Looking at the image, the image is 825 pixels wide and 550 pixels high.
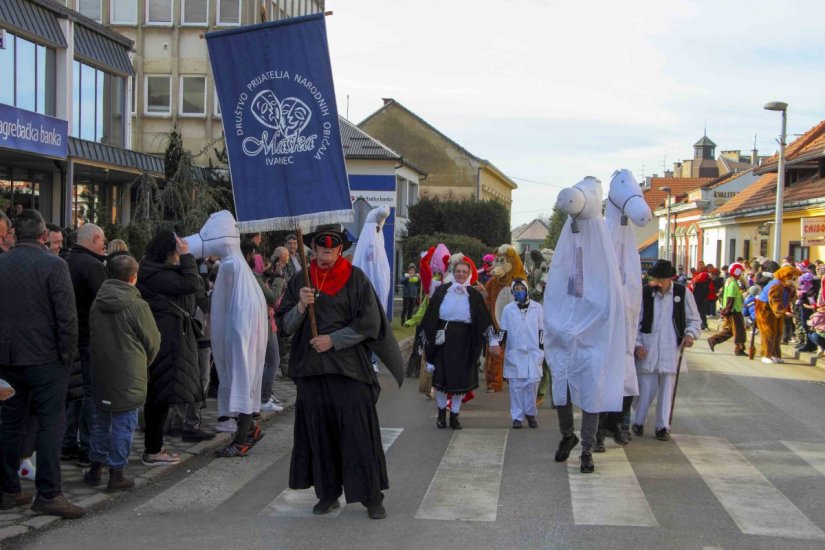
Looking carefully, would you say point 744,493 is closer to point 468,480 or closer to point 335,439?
point 468,480

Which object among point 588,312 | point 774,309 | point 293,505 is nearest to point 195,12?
point 774,309

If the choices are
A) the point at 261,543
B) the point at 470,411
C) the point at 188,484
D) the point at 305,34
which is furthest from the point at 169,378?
the point at 470,411

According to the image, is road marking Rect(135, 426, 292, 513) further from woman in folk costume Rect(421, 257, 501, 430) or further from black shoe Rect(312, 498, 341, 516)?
woman in folk costume Rect(421, 257, 501, 430)

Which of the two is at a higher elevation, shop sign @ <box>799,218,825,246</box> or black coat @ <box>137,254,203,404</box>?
shop sign @ <box>799,218,825,246</box>

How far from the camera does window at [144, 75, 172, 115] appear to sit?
38469mm

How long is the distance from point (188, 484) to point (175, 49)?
33.2 meters

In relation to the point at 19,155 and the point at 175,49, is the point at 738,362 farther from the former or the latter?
the point at 175,49

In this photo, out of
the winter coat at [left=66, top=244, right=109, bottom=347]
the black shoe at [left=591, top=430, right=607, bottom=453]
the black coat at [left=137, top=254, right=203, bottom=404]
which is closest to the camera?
the winter coat at [left=66, top=244, right=109, bottom=347]

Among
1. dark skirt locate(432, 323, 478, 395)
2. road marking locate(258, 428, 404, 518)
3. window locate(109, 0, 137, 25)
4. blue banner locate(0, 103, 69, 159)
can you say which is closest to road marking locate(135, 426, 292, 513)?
road marking locate(258, 428, 404, 518)

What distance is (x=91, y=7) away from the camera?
127ft

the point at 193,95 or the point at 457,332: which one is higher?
the point at 193,95

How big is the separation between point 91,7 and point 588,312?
3557cm

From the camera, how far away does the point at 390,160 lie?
41.2 metres

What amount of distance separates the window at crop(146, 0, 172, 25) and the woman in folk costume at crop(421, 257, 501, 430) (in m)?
31.0
